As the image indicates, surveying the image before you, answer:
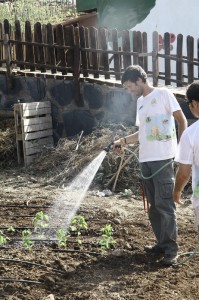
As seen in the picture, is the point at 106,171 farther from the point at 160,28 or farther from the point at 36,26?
the point at 160,28

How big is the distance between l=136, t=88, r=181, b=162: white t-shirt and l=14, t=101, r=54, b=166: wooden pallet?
512 centimetres

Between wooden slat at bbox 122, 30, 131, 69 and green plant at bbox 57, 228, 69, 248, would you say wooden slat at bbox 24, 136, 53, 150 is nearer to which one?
wooden slat at bbox 122, 30, 131, 69

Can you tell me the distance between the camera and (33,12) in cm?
2286

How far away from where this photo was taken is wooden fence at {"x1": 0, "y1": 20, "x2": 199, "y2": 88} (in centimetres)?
1003

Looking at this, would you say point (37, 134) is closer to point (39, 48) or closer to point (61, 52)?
point (61, 52)

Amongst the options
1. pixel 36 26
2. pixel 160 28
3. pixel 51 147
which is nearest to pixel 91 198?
pixel 51 147

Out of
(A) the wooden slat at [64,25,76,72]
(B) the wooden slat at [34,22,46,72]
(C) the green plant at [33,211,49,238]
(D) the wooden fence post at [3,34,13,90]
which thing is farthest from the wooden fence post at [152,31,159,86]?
(C) the green plant at [33,211,49,238]

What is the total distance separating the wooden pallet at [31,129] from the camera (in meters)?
10.1

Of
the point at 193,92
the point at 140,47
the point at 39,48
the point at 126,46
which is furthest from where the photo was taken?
the point at 39,48

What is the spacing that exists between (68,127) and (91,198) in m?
2.97

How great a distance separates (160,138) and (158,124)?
0.44ft

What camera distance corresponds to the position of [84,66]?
35.3 ft

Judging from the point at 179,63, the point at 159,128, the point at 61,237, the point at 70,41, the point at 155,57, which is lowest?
the point at 61,237

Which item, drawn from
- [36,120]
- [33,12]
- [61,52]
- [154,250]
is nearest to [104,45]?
[61,52]
